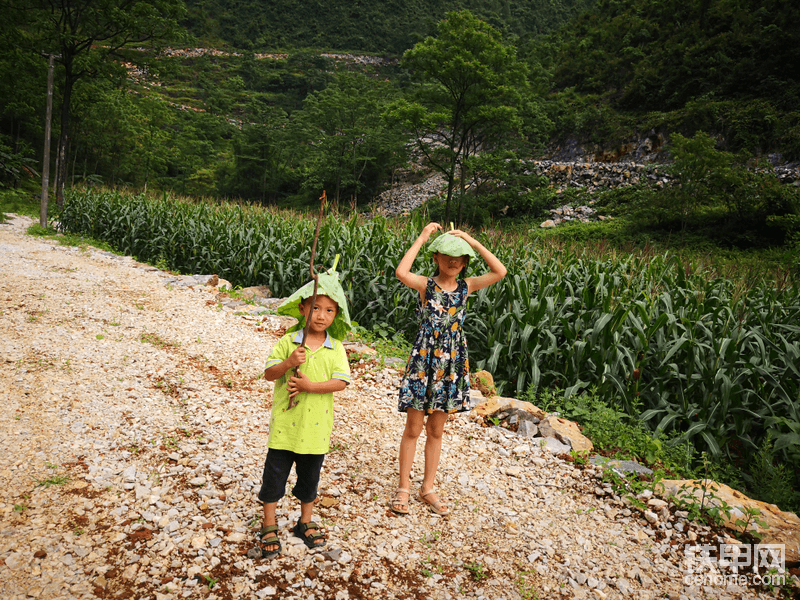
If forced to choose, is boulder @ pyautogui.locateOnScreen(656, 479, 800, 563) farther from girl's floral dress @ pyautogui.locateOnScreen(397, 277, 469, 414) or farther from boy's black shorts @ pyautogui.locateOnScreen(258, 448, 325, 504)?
boy's black shorts @ pyautogui.locateOnScreen(258, 448, 325, 504)

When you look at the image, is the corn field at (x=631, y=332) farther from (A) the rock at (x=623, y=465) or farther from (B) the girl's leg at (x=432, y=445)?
(B) the girl's leg at (x=432, y=445)

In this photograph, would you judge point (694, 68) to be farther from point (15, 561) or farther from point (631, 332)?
point (15, 561)

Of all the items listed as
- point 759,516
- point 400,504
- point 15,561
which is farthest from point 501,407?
point 15,561

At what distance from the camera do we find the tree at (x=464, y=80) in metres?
18.4

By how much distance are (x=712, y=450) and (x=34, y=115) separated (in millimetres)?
34427

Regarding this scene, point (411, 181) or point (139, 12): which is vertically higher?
point (139, 12)

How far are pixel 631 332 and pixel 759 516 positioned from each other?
1.88 m

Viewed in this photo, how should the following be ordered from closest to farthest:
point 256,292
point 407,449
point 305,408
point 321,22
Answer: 1. point 305,408
2. point 407,449
3. point 256,292
4. point 321,22

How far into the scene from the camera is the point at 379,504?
2635mm

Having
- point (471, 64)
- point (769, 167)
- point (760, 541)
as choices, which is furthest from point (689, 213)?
point (760, 541)

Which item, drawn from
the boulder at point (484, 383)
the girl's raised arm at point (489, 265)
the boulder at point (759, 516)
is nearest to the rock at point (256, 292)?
the boulder at point (484, 383)

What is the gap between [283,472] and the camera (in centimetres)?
201

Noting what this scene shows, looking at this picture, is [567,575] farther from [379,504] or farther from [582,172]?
[582,172]

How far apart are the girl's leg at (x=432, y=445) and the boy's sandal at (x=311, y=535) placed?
71 centimetres
